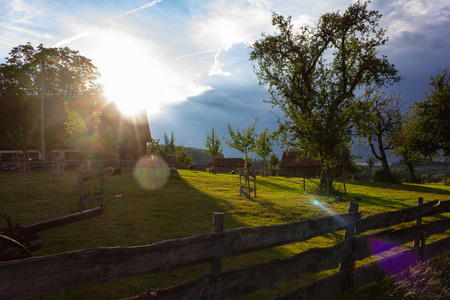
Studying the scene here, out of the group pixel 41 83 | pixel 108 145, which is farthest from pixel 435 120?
pixel 41 83

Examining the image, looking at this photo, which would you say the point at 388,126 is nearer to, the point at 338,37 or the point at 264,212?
the point at 338,37

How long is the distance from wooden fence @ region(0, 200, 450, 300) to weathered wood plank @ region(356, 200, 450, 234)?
0.02 m

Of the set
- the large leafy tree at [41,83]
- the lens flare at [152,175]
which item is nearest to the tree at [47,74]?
the large leafy tree at [41,83]

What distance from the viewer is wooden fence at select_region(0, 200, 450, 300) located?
100 inches

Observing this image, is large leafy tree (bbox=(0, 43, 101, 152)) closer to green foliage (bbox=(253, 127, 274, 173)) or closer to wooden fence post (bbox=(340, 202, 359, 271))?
green foliage (bbox=(253, 127, 274, 173))

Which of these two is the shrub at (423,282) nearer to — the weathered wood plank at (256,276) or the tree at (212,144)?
the weathered wood plank at (256,276)

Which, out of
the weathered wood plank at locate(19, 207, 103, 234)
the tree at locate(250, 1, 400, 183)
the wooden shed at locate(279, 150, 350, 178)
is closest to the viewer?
the weathered wood plank at locate(19, 207, 103, 234)

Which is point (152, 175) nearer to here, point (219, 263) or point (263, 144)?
point (263, 144)

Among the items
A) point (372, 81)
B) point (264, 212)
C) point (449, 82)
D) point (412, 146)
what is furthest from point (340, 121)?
point (449, 82)

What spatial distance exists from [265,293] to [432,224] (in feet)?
15.9

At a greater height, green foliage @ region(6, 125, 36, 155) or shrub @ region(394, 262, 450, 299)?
green foliage @ region(6, 125, 36, 155)

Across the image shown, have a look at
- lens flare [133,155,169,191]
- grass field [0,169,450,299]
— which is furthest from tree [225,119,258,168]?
grass field [0,169,450,299]

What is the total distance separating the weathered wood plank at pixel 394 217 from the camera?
5.56m

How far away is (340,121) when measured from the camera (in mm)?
20484
